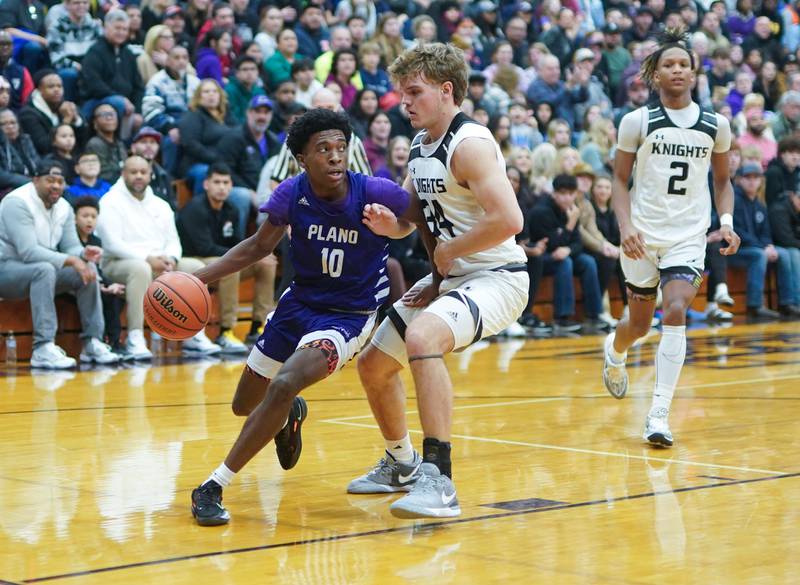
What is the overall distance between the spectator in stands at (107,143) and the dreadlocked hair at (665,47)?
22.0 feet

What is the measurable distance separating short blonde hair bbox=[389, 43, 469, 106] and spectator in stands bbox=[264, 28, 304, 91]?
32.8 ft

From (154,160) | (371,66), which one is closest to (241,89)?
(154,160)

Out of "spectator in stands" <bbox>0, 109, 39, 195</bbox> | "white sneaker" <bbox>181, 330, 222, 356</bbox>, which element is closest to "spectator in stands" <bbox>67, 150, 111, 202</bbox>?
"spectator in stands" <bbox>0, 109, 39, 195</bbox>

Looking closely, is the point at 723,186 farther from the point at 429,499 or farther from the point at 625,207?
the point at 429,499

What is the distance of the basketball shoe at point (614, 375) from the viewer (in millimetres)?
8320

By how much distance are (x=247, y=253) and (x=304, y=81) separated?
9.46 metres

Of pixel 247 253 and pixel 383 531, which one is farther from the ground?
pixel 247 253

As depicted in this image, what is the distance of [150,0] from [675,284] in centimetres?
1007

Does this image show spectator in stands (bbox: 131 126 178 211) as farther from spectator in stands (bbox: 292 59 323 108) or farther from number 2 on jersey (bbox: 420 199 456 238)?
number 2 on jersey (bbox: 420 199 456 238)

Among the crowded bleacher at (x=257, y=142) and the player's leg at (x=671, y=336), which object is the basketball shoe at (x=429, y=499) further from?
the crowded bleacher at (x=257, y=142)

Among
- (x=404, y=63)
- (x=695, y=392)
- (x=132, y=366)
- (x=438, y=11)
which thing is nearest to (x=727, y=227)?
(x=695, y=392)

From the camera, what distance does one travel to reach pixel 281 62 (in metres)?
15.3

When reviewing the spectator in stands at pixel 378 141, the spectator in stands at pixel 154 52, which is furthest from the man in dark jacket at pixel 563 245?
the spectator in stands at pixel 154 52

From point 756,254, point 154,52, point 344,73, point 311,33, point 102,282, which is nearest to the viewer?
point 102,282
